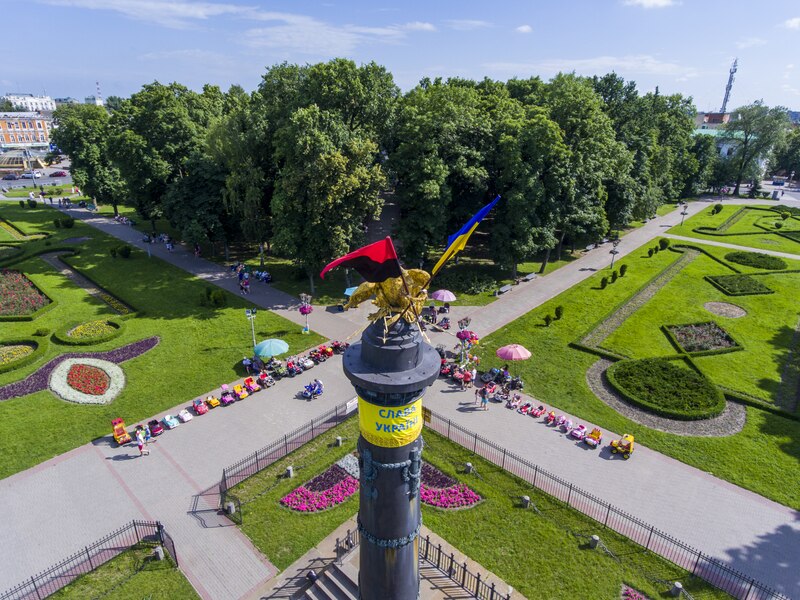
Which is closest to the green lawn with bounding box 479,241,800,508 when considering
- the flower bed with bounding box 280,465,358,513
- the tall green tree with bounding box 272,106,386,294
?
the flower bed with bounding box 280,465,358,513

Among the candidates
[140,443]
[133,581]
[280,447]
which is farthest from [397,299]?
[140,443]

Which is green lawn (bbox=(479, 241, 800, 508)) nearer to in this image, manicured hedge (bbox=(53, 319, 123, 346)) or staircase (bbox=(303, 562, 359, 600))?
staircase (bbox=(303, 562, 359, 600))

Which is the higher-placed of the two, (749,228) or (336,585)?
(749,228)

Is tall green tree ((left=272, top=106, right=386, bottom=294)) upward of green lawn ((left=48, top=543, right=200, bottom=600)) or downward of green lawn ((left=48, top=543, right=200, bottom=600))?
upward

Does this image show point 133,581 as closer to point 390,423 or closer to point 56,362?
point 390,423

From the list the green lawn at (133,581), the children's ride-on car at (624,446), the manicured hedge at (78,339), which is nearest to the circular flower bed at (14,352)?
the manicured hedge at (78,339)

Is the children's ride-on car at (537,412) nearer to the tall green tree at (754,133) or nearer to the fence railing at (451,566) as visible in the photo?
the fence railing at (451,566)
